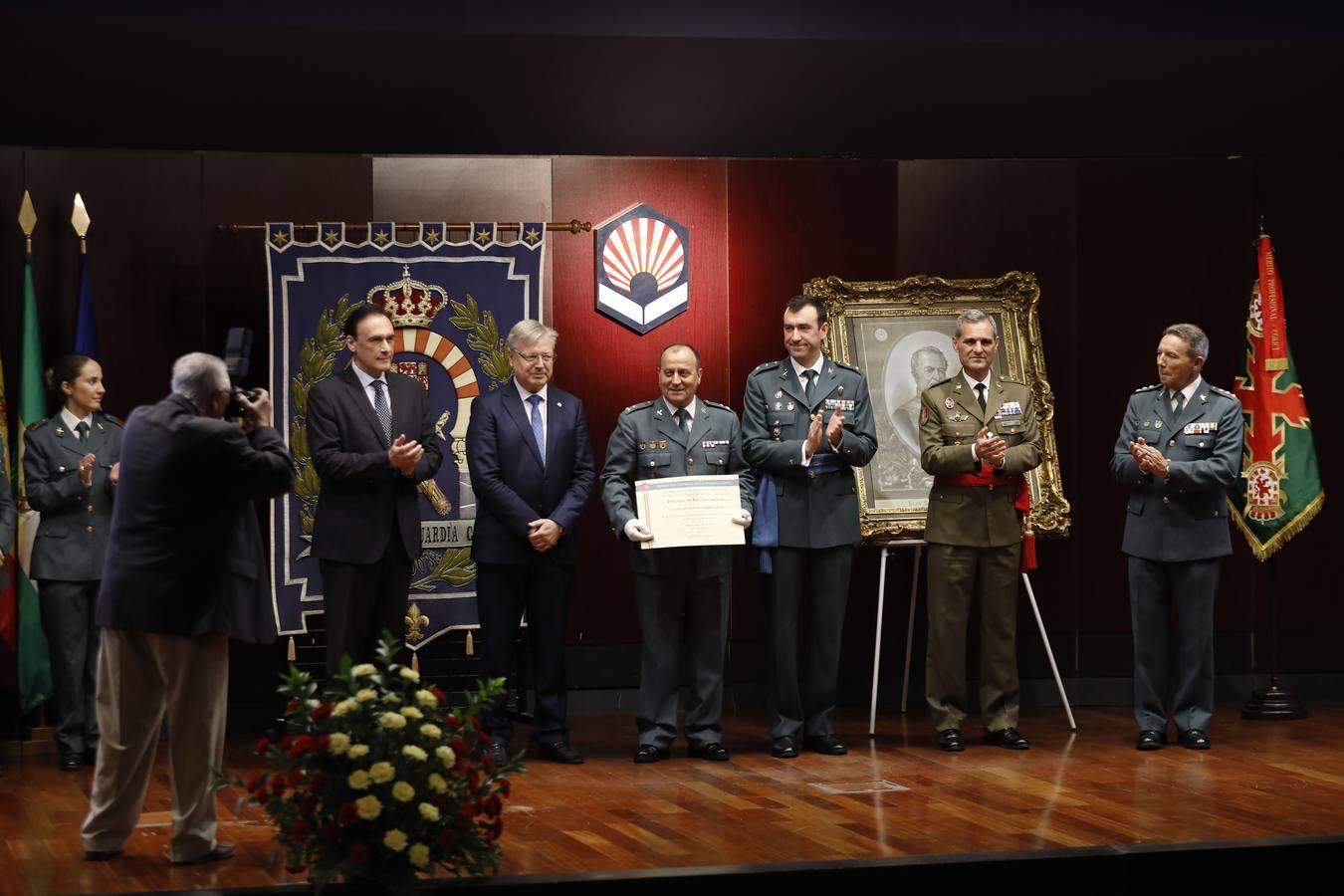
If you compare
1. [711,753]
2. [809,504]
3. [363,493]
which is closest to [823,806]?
[711,753]

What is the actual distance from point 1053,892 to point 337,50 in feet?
15.5

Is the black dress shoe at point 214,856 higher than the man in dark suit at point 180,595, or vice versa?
the man in dark suit at point 180,595

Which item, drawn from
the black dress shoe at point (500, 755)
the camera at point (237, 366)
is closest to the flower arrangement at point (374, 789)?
the camera at point (237, 366)

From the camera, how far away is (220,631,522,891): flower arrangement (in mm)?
4137

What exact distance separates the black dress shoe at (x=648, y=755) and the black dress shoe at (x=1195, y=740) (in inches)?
81.2

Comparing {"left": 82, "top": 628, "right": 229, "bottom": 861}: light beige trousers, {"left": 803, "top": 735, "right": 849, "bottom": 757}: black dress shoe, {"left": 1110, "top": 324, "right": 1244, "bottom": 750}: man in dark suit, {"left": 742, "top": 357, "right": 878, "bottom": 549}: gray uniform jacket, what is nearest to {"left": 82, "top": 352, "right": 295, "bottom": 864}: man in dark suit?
{"left": 82, "top": 628, "right": 229, "bottom": 861}: light beige trousers

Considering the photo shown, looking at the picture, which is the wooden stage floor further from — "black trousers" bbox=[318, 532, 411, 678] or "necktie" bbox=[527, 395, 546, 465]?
"necktie" bbox=[527, 395, 546, 465]

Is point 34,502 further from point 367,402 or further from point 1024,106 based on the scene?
point 1024,106

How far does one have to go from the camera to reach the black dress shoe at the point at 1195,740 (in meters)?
6.52

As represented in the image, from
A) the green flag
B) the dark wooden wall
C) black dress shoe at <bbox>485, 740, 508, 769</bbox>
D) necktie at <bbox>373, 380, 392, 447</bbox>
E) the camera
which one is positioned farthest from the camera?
the dark wooden wall

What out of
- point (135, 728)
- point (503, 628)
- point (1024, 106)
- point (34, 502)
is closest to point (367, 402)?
point (503, 628)

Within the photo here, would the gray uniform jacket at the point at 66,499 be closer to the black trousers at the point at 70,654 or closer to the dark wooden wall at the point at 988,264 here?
the black trousers at the point at 70,654

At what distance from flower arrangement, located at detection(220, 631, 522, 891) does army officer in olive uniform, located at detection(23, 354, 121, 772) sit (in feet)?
7.71

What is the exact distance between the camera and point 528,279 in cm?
718
